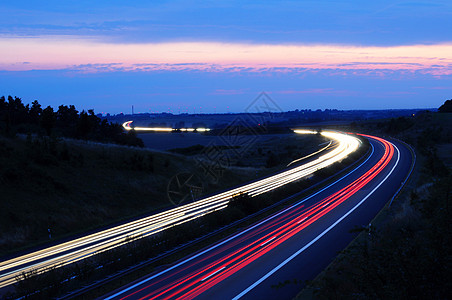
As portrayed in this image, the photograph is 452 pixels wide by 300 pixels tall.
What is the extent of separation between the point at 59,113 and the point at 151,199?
56082 millimetres

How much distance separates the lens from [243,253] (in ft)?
63.9

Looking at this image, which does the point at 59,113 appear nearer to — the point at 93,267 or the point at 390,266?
the point at 93,267

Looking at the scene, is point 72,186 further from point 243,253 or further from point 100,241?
point 243,253

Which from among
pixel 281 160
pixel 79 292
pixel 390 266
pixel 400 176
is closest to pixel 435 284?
pixel 390 266

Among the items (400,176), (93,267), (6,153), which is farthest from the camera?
(400,176)

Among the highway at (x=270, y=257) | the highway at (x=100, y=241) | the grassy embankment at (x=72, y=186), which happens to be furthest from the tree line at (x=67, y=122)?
the highway at (x=270, y=257)

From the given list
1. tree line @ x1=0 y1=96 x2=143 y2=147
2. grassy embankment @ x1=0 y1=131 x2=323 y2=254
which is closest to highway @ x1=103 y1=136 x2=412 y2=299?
grassy embankment @ x1=0 y1=131 x2=323 y2=254

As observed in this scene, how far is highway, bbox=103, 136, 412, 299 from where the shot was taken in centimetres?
1485

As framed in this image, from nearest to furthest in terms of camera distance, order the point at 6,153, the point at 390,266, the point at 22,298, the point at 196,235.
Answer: the point at 390,266
the point at 22,298
the point at 196,235
the point at 6,153

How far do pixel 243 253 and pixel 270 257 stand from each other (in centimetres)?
135

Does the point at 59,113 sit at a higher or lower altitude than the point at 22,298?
higher

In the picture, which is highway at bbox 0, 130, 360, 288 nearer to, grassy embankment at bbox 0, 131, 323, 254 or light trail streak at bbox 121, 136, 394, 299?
→ grassy embankment at bbox 0, 131, 323, 254

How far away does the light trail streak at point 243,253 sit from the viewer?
1494 centimetres

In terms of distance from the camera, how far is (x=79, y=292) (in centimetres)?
1469
